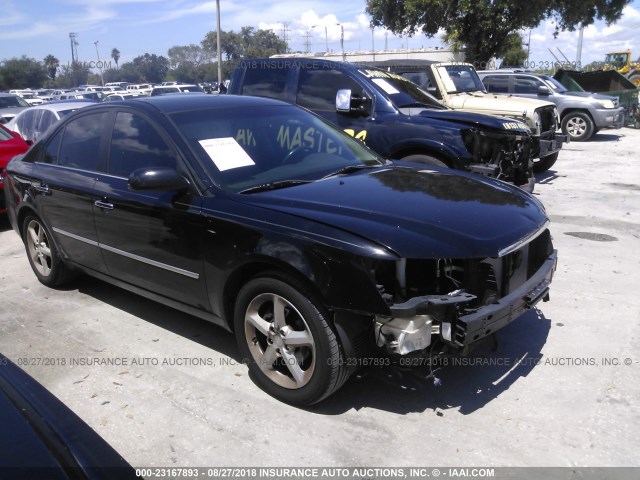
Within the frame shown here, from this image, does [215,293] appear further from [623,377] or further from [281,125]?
[623,377]

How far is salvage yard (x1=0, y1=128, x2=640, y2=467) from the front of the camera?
116 inches

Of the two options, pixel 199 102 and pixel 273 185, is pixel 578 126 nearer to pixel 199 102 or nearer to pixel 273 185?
pixel 199 102

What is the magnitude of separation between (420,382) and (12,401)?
91.6 inches

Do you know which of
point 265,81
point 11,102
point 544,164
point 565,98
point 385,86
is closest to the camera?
point 385,86

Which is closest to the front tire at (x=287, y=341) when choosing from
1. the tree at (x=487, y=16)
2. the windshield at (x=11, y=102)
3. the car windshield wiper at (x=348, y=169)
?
the car windshield wiper at (x=348, y=169)

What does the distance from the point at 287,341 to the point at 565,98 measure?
1480 centimetres

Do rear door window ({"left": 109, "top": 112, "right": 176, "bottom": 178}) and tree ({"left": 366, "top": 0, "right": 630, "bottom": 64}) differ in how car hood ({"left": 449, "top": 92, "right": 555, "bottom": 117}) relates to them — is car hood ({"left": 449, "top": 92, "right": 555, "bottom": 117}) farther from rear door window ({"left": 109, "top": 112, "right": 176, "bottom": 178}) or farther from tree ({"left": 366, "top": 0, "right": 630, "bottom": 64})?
tree ({"left": 366, "top": 0, "right": 630, "bottom": 64})

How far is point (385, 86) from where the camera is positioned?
7.50 m

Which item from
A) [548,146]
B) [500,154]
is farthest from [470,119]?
[548,146]

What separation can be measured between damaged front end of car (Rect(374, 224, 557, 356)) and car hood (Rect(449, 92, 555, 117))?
7.28m

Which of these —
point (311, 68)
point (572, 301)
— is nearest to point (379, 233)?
point (572, 301)

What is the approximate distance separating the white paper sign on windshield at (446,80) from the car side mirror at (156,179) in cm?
812

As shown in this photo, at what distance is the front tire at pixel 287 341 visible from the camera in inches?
120

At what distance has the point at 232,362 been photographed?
3.91m
